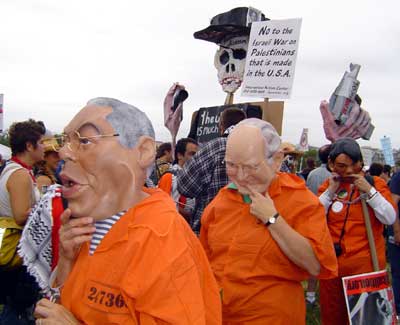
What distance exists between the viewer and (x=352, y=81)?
4246 millimetres

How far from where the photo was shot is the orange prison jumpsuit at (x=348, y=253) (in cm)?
347

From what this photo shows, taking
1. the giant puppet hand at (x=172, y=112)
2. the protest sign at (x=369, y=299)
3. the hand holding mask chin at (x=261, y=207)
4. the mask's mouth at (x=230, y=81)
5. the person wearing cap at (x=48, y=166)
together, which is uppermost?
the mask's mouth at (x=230, y=81)

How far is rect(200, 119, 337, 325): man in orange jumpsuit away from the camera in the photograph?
2113 mm

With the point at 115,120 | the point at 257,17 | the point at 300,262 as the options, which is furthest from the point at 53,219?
the point at 257,17

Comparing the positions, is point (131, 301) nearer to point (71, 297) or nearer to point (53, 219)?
point (71, 297)

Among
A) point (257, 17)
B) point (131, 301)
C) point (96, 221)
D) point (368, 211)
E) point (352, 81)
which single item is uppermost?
point (257, 17)

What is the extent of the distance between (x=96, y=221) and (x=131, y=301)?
323 millimetres

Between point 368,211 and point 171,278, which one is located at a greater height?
point 171,278

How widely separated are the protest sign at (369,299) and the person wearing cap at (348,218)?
193 mm

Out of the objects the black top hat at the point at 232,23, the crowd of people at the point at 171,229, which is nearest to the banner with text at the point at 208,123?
the black top hat at the point at 232,23

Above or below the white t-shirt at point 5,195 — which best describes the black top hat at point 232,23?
above

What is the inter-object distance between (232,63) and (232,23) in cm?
47

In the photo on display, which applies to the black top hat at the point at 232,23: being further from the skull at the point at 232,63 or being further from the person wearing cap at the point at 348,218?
the person wearing cap at the point at 348,218

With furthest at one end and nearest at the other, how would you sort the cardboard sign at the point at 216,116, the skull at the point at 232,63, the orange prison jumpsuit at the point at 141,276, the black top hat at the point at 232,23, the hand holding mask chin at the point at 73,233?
the skull at the point at 232,63
the black top hat at the point at 232,23
the cardboard sign at the point at 216,116
the hand holding mask chin at the point at 73,233
the orange prison jumpsuit at the point at 141,276
